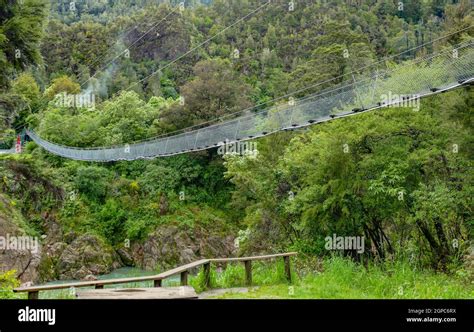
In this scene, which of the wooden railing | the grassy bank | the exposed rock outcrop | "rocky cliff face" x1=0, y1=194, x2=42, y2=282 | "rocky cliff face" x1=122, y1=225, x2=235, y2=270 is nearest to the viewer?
the wooden railing

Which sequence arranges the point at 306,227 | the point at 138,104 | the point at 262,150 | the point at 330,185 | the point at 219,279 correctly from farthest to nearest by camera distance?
the point at 138,104, the point at 262,150, the point at 306,227, the point at 330,185, the point at 219,279

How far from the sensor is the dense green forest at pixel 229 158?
290 inches

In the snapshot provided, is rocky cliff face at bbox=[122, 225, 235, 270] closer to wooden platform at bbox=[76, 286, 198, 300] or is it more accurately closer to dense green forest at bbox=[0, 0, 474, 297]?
dense green forest at bbox=[0, 0, 474, 297]

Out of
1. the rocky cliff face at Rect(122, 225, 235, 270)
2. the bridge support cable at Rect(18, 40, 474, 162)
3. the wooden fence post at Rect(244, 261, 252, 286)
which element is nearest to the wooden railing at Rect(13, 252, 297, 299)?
the wooden fence post at Rect(244, 261, 252, 286)

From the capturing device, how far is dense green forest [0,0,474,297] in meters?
7.38

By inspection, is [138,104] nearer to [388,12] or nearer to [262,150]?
[262,150]

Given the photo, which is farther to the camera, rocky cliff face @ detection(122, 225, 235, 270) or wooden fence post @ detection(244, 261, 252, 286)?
rocky cliff face @ detection(122, 225, 235, 270)

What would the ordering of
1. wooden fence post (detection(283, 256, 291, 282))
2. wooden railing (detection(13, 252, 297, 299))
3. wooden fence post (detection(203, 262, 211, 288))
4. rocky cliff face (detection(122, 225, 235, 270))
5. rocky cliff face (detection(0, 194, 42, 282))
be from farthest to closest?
rocky cliff face (detection(122, 225, 235, 270))
rocky cliff face (detection(0, 194, 42, 282))
wooden fence post (detection(283, 256, 291, 282))
wooden fence post (detection(203, 262, 211, 288))
wooden railing (detection(13, 252, 297, 299))

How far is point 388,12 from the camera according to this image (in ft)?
121

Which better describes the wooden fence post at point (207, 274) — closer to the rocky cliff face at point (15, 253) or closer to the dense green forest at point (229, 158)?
the dense green forest at point (229, 158)

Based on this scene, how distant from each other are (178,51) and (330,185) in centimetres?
2767

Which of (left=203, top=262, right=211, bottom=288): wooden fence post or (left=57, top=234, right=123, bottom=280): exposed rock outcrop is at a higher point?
(left=203, top=262, right=211, bottom=288): wooden fence post

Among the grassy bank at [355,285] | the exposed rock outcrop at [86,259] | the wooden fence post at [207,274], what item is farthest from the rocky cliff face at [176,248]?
the wooden fence post at [207,274]
